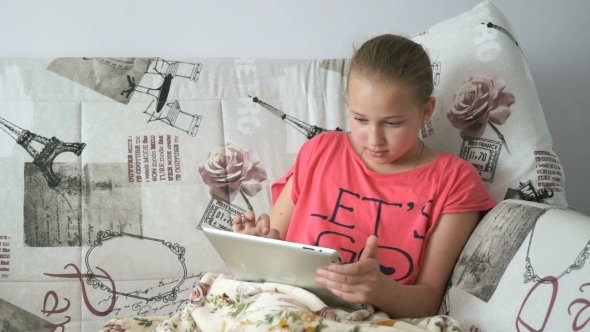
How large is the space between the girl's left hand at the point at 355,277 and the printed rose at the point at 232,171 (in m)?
0.49

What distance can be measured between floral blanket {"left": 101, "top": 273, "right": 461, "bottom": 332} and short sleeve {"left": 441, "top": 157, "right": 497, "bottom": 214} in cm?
28

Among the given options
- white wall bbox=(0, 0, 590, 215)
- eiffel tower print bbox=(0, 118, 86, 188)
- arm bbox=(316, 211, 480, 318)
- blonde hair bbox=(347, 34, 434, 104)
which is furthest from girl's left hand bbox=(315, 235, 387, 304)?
white wall bbox=(0, 0, 590, 215)

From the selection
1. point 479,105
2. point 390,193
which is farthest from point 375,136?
point 479,105

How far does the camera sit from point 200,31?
164 cm

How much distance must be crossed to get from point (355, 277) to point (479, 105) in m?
0.62

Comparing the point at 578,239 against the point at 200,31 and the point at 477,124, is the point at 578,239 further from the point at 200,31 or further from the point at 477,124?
the point at 200,31

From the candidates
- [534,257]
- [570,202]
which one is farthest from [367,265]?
[570,202]

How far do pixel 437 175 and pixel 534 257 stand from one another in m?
0.29

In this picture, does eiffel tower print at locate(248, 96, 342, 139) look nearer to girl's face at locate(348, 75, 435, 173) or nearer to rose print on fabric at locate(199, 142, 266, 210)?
rose print on fabric at locate(199, 142, 266, 210)

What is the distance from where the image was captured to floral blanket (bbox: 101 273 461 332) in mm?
924

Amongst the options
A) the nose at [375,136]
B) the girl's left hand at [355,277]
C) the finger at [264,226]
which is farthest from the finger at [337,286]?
the nose at [375,136]

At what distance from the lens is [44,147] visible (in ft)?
4.47

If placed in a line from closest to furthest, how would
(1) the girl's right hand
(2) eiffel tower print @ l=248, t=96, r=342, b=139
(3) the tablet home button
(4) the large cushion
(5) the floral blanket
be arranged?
(5) the floral blanket, (3) the tablet home button, (1) the girl's right hand, (4) the large cushion, (2) eiffel tower print @ l=248, t=96, r=342, b=139

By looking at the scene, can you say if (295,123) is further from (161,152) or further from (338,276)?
(338,276)
